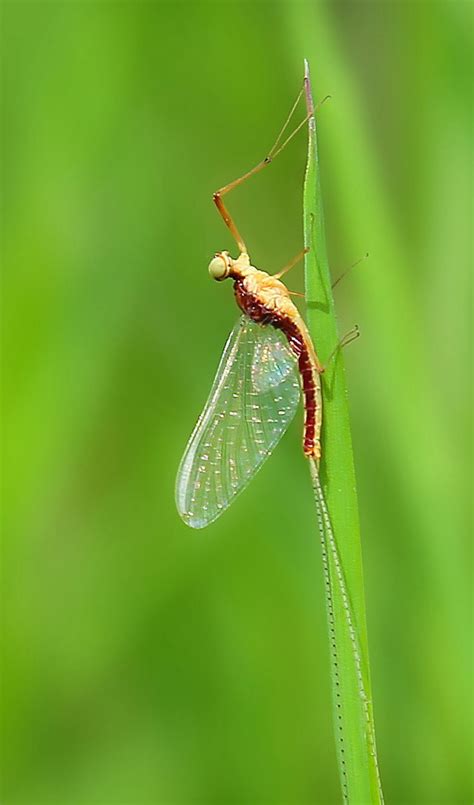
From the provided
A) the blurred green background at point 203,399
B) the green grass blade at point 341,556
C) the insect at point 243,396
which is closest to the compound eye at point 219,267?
the insect at point 243,396

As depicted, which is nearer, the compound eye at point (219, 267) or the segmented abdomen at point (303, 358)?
the segmented abdomen at point (303, 358)

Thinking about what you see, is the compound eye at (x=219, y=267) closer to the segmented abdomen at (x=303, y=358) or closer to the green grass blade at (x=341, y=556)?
the segmented abdomen at (x=303, y=358)

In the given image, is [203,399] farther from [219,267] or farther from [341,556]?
[341,556]

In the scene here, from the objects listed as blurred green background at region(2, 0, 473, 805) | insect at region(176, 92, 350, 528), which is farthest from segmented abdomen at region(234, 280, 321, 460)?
blurred green background at region(2, 0, 473, 805)

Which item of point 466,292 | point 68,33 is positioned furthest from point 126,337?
point 466,292

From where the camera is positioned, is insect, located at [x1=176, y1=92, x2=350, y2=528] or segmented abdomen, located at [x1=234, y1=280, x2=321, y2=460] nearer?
segmented abdomen, located at [x1=234, y1=280, x2=321, y2=460]

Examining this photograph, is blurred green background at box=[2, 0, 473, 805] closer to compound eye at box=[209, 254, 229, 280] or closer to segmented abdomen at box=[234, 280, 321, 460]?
segmented abdomen at box=[234, 280, 321, 460]

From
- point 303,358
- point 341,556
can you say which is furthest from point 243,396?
point 341,556
